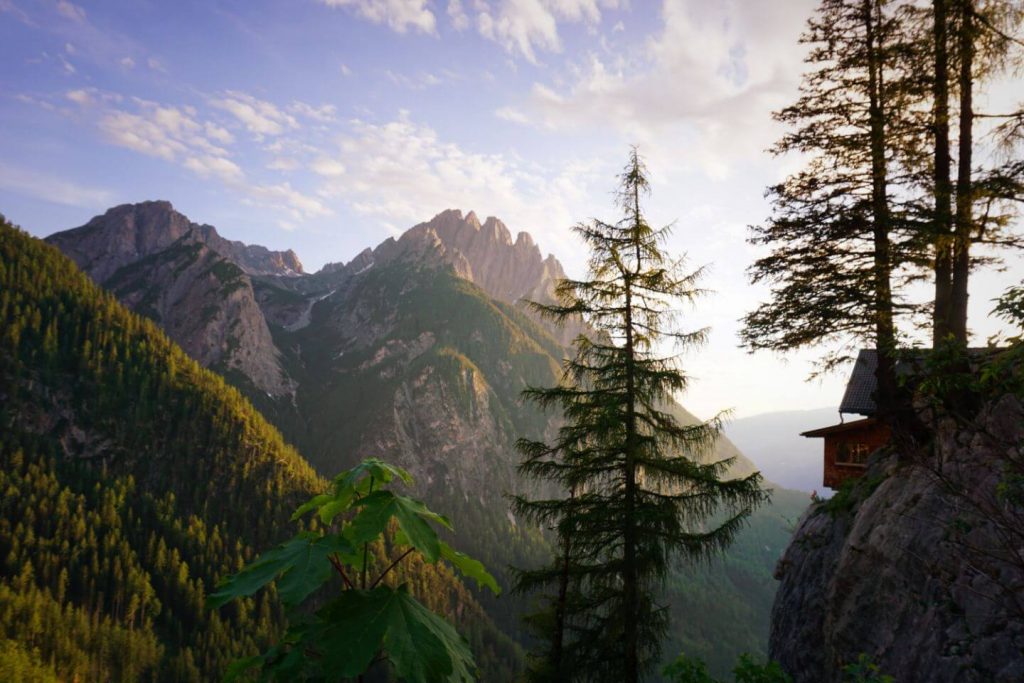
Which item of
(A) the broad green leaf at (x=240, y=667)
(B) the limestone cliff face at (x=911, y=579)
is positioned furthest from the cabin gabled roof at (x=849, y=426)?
(A) the broad green leaf at (x=240, y=667)

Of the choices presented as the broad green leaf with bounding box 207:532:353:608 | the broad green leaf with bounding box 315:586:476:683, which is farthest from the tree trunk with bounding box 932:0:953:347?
the broad green leaf with bounding box 207:532:353:608

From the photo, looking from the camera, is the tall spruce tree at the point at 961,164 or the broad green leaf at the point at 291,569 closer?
the broad green leaf at the point at 291,569

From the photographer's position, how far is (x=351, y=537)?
2141mm

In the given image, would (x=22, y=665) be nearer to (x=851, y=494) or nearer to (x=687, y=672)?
(x=687, y=672)

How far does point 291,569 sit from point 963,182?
16.0 metres

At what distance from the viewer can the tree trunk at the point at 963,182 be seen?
38.1ft

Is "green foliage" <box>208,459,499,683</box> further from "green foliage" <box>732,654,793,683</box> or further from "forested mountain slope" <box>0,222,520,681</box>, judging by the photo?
"forested mountain slope" <box>0,222,520,681</box>

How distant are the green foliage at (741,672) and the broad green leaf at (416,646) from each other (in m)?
5.57

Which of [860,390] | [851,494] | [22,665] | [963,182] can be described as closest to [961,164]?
[963,182]

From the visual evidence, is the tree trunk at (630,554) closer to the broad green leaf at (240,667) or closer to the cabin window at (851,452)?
the broad green leaf at (240,667)

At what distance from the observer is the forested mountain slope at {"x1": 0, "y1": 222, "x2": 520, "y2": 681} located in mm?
103875

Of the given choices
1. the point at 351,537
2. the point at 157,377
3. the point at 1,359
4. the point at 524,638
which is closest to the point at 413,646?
the point at 351,537

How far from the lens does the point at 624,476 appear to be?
38.9ft

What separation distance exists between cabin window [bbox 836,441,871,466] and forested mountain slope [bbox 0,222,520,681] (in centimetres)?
7664
